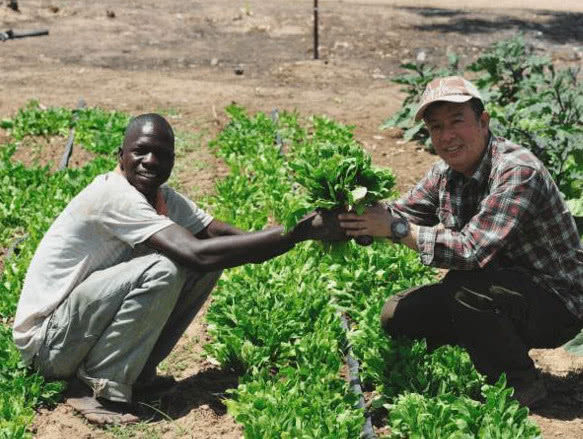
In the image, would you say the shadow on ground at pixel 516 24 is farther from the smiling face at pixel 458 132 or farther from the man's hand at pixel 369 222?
the man's hand at pixel 369 222

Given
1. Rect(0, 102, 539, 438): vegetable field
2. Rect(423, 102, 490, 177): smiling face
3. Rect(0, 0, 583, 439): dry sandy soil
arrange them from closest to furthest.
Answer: Rect(0, 102, 539, 438): vegetable field, Rect(423, 102, 490, 177): smiling face, Rect(0, 0, 583, 439): dry sandy soil

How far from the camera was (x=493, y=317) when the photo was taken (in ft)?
13.1

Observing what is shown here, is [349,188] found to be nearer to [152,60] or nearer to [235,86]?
[235,86]

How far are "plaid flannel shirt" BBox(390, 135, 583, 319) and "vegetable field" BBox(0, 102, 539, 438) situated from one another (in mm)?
376

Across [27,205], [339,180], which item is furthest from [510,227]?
[27,205]

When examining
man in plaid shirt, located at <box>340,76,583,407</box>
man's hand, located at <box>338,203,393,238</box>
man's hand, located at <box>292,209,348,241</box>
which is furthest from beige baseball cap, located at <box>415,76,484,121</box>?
man's hand, located at <box>292,209,348,241</box>

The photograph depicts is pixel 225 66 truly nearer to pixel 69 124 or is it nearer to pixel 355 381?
pixel 69 124

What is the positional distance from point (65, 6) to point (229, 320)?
13.9 m

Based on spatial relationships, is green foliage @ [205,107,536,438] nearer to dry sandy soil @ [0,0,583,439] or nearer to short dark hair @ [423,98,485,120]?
dry sandy soil @ [0,0,583,439]

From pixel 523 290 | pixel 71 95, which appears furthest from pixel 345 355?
pixel 71 95

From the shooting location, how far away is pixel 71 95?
10.9 m

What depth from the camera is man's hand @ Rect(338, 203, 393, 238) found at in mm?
4031

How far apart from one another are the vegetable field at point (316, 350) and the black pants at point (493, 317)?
17 cm

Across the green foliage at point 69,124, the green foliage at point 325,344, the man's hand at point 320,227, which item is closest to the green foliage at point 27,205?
the green foliage at point 69,124
